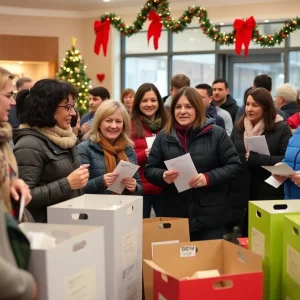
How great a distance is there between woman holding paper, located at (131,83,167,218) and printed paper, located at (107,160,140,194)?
84 cm

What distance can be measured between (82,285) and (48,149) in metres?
1.02

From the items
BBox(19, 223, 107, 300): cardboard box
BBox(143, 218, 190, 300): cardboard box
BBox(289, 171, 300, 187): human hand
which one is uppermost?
BBox(289, 171, 300, 187): human hand

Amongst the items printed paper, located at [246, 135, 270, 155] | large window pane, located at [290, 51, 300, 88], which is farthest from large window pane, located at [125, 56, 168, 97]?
printed paper, located at [246, 135, 270, 155]

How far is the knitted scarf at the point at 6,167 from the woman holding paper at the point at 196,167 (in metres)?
1.57

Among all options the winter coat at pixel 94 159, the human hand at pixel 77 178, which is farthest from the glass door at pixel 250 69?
the human hand at pixel 77 178

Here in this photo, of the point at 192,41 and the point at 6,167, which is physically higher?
the point at 192,41

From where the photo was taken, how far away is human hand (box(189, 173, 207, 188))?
10.8 feet

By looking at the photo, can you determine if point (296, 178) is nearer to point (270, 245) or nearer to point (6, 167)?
point (270, 245)

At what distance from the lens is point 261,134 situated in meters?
4.21

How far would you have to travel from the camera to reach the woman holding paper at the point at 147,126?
4145mm

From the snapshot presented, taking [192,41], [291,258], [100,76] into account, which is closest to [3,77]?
[291,258]

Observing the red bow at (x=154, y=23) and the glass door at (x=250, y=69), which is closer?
the red bow at (x=154, y=23)

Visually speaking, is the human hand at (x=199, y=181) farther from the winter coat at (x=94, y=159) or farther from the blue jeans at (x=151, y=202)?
the blue jeans at (x=151, y=202)

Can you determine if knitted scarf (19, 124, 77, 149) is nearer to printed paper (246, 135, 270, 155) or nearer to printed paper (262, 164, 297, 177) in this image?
printed paper (262, 164, 297, 177)
